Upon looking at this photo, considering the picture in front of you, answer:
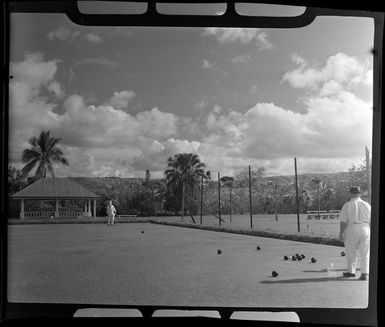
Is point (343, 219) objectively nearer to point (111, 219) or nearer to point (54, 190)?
point (111, 219)

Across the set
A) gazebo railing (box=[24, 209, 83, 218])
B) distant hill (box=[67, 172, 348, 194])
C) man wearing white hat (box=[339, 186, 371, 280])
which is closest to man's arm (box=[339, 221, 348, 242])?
man wearing white hat (box=[339, 186, 371, 280])

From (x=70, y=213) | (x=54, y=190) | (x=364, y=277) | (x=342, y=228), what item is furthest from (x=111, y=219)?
(x=364, y=277)

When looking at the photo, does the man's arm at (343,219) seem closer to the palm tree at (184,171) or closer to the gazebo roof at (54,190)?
the palm tree at (184,171)

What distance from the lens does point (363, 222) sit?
9.61 feet

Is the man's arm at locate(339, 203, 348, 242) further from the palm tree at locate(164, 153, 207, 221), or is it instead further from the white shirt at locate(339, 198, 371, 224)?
the palm tree at locate(164, 153, 207, 221)

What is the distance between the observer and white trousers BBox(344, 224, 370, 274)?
2.91 metres

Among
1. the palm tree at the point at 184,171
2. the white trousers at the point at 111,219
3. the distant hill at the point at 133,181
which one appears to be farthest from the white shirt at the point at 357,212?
the white trousers at the point at 111,219

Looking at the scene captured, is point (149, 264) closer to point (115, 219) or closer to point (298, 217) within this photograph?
point (115, 219)

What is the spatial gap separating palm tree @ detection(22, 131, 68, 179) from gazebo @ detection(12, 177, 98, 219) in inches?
2.5

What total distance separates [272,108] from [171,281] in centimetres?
112

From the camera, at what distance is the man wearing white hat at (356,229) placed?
2914mm

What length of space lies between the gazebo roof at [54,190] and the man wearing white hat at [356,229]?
1419 mm

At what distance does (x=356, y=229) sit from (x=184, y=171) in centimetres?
100

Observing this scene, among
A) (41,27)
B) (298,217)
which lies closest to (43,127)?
(41,27)
